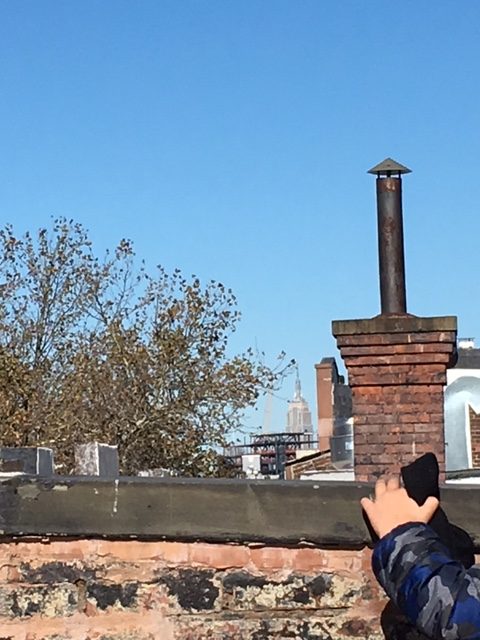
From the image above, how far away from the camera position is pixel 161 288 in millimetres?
22812

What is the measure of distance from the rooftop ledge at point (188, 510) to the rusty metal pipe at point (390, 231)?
16.3 ft

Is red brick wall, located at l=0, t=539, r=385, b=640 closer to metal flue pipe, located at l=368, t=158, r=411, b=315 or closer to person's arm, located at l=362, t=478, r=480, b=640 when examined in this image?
person's arm, located at l=362, t=478, r=480, b=640

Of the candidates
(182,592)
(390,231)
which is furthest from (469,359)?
(182,592)

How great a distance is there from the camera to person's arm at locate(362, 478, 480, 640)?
213cm

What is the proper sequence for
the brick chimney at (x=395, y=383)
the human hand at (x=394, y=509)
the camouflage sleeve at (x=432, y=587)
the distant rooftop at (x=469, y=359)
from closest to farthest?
1. the camouflage sleeve at (x=432, y=587)
2. the human hand at (x=394, y=509)
3. the brick chimney at (x=395, y=383)
4. the distant rooftop at (x=469, y=359)

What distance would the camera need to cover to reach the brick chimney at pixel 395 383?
25.1ft

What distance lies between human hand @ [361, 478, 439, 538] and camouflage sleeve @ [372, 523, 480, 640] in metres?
0.12

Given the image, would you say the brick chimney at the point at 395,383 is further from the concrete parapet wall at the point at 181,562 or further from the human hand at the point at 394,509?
the human hand at the point at 394,509

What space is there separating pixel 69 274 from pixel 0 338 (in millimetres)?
2031

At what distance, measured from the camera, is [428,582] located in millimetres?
2150

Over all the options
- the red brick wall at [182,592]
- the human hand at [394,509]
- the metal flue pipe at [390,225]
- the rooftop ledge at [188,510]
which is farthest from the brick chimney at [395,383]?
the human hand at [394,509]

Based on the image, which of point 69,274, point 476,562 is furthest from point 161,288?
point 476,562

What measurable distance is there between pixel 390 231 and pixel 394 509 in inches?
242

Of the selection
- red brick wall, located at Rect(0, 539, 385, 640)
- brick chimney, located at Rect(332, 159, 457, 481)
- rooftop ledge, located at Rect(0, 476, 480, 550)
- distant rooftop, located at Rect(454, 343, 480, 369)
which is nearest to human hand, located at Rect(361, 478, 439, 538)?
rooftop ledge, located at Rect(0, 476, 480, 550)
